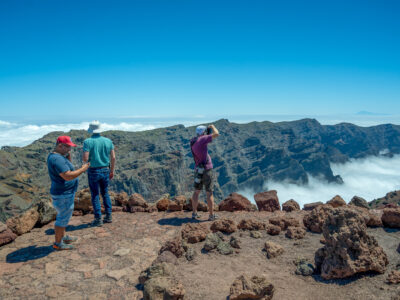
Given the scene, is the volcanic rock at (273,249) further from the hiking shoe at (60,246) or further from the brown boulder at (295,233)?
the hiking shoe at (60,246)

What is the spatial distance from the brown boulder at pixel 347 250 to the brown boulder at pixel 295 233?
1623 millimetres

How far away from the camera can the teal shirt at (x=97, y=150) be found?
797 cm

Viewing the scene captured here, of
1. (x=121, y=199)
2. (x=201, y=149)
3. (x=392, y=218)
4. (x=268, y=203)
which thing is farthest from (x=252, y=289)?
(x=121, y=199)

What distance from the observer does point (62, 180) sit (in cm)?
633

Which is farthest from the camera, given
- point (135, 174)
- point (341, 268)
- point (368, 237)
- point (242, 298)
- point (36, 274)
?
point (135, 174)

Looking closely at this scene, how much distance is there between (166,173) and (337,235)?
15299 centimetres

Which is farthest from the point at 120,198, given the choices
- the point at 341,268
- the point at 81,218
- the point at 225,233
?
the point at 341,268

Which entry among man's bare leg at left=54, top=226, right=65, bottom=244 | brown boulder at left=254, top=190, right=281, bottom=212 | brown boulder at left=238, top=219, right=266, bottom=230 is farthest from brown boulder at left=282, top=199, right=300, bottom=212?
man's bare leg at left=54, top=226, right=65, bottom=244

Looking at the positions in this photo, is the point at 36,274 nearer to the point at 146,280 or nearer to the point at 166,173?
the point at 146,280

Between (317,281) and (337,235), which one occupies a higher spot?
(337,235)

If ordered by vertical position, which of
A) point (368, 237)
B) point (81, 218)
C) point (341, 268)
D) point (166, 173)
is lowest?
point (166, 173)

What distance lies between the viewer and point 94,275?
19.2ft

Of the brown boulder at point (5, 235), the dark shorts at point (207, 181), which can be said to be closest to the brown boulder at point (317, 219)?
the dark shorts at point (207, 181)

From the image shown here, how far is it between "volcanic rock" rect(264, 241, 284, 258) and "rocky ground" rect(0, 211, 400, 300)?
10 centimetres
